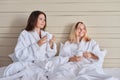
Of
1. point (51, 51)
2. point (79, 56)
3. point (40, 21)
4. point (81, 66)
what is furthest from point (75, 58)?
point (40, 21)

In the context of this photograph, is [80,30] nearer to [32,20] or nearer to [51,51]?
[51,51]

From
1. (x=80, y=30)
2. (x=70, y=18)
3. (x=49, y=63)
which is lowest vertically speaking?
(x=49, y=63)

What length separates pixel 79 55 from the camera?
279 cm

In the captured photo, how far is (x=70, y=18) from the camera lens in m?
2.99

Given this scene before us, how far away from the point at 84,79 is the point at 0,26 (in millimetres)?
1252

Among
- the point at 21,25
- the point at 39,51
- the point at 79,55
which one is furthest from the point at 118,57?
the point at 21,25

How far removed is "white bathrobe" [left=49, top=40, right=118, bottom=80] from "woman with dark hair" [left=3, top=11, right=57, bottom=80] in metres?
0.13

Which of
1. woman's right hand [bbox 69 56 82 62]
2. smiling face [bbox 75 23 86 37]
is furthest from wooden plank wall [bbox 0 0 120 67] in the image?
woman's right hand [bbox 69 56 82 62]

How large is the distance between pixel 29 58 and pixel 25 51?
80 millimetres

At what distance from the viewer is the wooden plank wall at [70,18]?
116 inches

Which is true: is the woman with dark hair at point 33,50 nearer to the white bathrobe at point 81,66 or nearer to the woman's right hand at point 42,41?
the woman's right hand at point 42,41

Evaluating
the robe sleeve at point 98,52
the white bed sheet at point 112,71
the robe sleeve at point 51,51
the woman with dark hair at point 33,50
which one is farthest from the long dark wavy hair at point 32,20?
the robe sleeve at point 98,52

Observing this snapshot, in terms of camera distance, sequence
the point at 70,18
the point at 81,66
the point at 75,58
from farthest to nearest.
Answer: the point at 70,18
the point at 75,58
the point at 81,66

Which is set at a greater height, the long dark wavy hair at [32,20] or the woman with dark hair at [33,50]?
the long dark wavy hair at [32,20]
